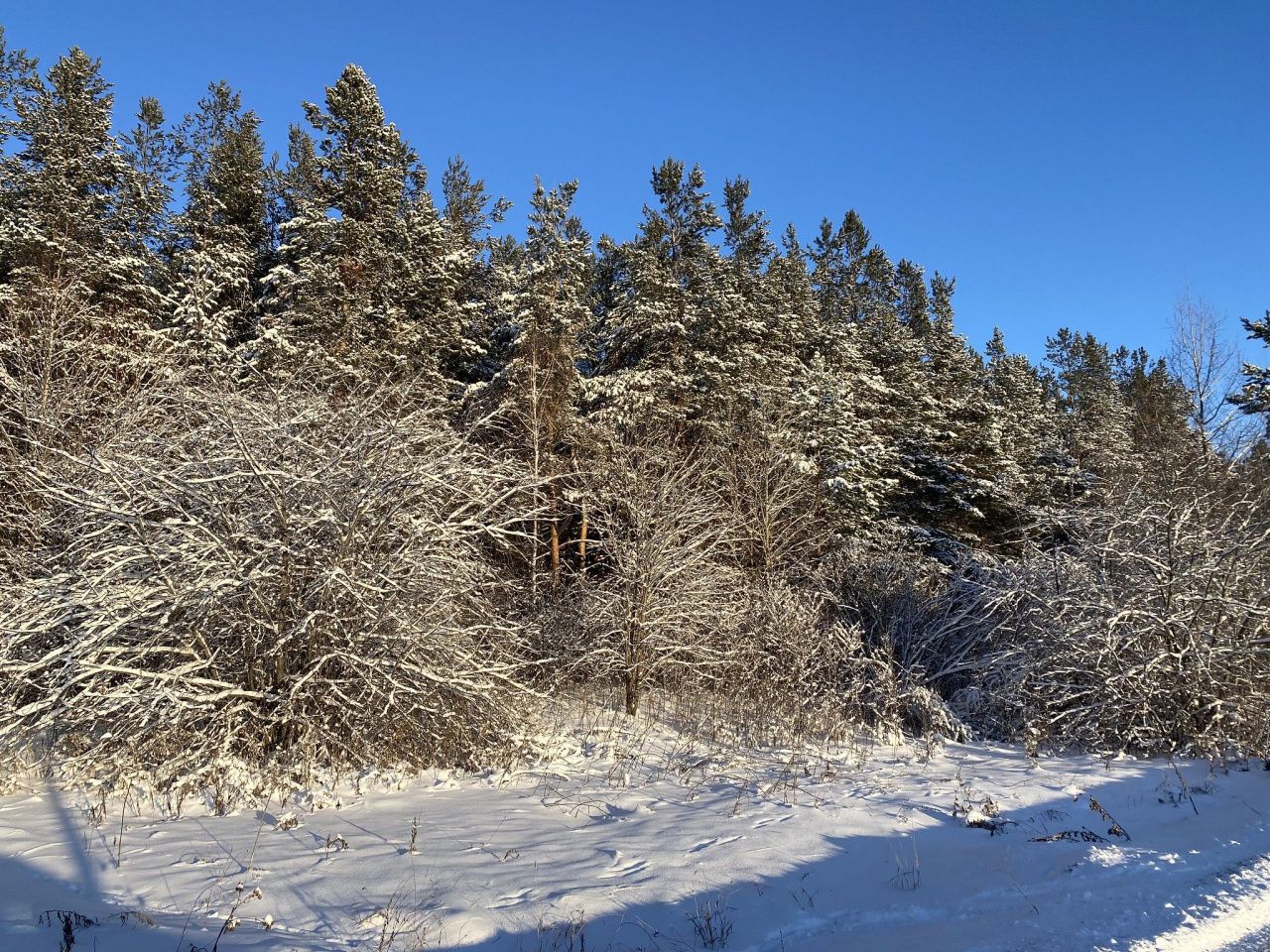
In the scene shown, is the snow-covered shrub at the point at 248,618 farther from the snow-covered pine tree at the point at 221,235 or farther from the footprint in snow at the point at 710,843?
the snow-covered pine tree at the point at 221,235

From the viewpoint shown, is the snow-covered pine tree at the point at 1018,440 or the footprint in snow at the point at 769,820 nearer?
the footprint in snow at the point at 769,820

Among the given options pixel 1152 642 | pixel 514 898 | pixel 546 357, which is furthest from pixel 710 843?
pixel 546 357

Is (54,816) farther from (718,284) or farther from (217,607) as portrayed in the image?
(718,284)

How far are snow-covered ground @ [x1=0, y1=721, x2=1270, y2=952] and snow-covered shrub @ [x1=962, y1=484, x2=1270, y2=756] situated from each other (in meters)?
1.28

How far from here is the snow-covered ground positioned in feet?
14.2

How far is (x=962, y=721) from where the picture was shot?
35.7ft

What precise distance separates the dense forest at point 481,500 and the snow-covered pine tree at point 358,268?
12cm

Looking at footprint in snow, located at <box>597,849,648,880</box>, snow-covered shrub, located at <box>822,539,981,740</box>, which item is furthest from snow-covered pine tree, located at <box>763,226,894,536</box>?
footprint in snow, located at <box>597,849,648,880</box>

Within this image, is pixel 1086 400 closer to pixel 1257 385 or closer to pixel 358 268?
pixel 1257 385

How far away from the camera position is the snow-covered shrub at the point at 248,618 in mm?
7262

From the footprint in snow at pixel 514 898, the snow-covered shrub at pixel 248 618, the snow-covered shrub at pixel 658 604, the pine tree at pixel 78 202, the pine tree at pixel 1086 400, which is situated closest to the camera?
the footprint in snow at pixel 514 898

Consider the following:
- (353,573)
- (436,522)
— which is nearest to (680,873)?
(353,573)

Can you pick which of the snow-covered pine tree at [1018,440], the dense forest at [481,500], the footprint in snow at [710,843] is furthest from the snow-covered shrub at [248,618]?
the snow-covered pine tree at [1018,440]

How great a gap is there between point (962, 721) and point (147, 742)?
1021 centimetres
